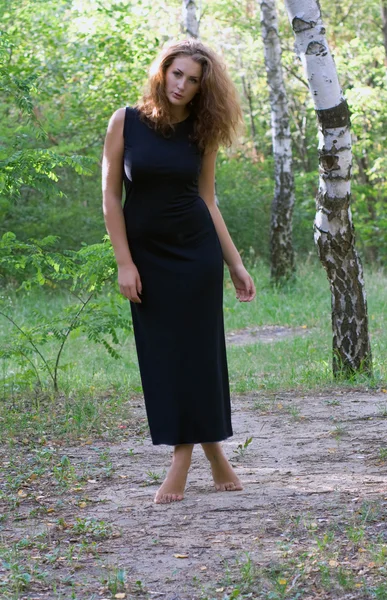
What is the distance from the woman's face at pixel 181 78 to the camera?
403 cm

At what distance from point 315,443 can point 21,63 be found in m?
13.3

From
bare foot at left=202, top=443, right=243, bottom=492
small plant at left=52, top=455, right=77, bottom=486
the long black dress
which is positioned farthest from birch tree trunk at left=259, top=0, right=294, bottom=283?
the long black dress

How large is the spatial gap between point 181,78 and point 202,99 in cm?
15

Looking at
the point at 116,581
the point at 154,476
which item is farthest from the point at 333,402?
the point at 116,581

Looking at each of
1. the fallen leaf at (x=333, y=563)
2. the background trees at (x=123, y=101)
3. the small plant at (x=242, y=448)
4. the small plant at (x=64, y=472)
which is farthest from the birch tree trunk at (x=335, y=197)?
the background trees at (x=123, y=101)

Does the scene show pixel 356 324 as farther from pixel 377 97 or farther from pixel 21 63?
pixel 377 97

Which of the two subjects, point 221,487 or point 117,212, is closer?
point 117,212

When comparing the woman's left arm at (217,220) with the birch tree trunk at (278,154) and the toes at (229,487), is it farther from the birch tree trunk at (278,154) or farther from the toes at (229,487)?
the birch tree trunk at (278,154)

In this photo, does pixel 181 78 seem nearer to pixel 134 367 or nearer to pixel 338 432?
pixel 338 432

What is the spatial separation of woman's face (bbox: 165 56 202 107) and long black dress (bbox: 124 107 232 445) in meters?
0.15

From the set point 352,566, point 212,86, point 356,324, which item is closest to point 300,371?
point 356,324

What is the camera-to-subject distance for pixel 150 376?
415 centimetres

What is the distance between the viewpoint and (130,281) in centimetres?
402

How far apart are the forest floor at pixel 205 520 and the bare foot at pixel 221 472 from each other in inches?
2.2
